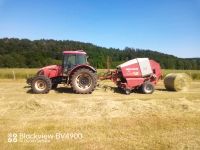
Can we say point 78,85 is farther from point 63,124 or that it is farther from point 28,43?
point 28,43

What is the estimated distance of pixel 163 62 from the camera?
216ft

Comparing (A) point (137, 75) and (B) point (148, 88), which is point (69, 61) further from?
(B) point (148, 88)

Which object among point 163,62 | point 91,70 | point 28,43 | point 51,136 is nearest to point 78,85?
point 91,70

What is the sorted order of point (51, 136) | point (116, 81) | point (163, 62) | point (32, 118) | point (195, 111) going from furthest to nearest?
point (163, 62) < point (116, 81) < point (195, 111) < point (32, 118) < point (51, 136)

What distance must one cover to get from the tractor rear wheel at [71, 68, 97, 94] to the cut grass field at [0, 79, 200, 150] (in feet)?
Result: 14.2

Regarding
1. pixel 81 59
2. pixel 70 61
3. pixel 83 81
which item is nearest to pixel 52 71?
pixel 70 61

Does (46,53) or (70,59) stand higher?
(46,53)

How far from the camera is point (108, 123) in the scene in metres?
8.88

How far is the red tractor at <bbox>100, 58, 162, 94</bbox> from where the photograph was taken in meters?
16.6

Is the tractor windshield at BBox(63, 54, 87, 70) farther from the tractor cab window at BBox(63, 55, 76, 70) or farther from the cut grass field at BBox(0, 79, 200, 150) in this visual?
the cut grass field at BBox(0, 79, 200, 150)

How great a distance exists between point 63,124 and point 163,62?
58.9 metres

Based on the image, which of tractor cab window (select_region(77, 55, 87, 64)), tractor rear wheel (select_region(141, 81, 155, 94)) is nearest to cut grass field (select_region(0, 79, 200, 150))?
tractor rear wheel (select_region(141, 81, 155, 94))

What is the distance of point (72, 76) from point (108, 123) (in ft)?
24.4

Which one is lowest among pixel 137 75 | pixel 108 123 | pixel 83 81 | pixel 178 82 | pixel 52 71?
pixel 108 123
